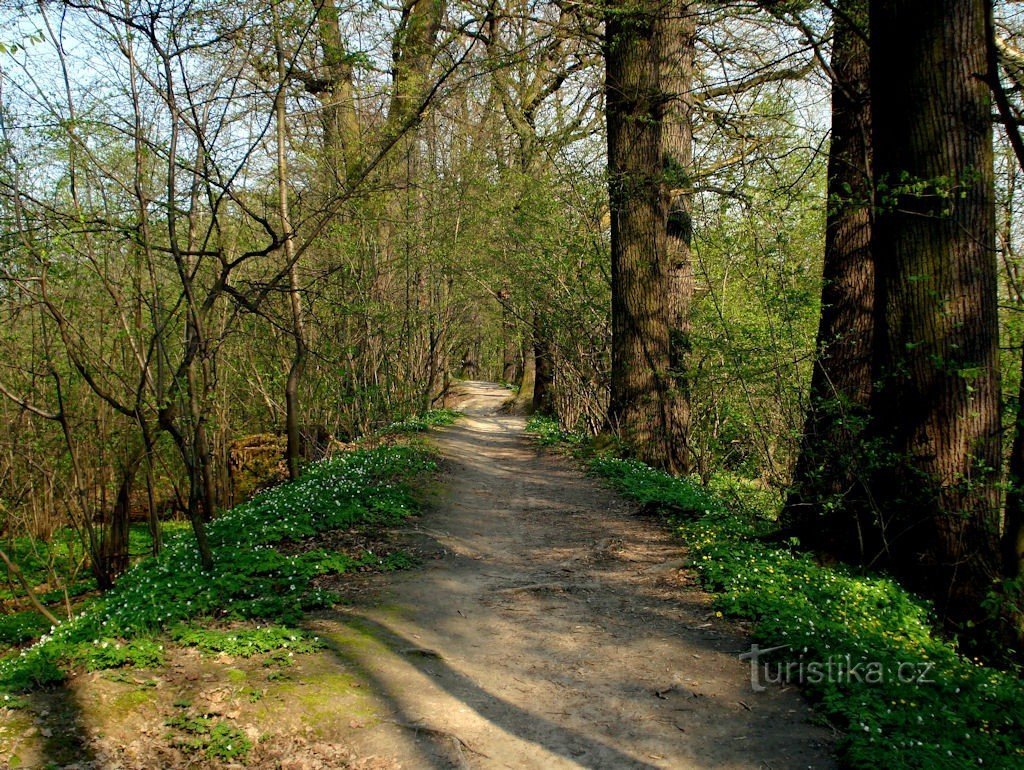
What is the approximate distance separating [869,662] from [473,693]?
7.95ft

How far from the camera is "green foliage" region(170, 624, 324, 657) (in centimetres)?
437

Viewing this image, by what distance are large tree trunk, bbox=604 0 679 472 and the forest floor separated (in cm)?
571

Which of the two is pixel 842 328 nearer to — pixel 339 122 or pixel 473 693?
pixel 473 693

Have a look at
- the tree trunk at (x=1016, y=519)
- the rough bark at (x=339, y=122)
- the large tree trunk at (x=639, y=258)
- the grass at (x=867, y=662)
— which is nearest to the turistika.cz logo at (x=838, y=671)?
the grass at (x=867, y=662)

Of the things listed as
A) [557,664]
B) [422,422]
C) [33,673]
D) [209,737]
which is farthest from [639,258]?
[33,673]

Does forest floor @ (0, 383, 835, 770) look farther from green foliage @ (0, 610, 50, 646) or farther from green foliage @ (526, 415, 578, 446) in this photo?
green foliage @ (526, 415, 578, 446)

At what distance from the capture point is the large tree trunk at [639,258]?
11328 millimetres

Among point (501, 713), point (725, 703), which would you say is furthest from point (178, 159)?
point (725, 703)

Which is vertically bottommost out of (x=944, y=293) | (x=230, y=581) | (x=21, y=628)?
(x=21, y=628)

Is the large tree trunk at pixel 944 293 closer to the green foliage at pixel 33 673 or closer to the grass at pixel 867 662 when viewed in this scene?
the grass at pixel 867 662

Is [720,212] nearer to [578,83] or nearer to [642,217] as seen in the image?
[642,217]

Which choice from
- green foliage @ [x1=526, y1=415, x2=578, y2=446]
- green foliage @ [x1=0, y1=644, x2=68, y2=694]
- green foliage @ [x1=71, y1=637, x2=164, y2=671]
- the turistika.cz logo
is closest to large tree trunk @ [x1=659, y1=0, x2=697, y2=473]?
green foliage @ [x1=526, y1=415, x2=578, y2=446]

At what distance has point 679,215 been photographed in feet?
39.9

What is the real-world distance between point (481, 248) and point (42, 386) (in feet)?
37.5
